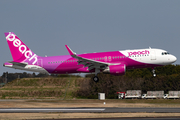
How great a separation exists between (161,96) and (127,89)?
42.8 feet

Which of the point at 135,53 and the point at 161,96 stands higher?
the point at 135,53

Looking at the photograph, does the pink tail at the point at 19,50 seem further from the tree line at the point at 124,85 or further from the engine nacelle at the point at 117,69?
the tree line at the point at 124,85

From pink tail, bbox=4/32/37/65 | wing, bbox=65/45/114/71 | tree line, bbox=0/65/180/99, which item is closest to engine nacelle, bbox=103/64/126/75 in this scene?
wing, bbox=65/45/114/71

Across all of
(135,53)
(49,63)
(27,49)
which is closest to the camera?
(135,53)

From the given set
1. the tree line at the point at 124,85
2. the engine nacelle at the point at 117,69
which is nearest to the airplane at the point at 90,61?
the engine nacelle at the point at 117,69

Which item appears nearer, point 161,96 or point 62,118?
point 62,118

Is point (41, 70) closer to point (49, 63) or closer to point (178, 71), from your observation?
point (49, 63)

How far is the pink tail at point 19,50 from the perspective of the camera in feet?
180

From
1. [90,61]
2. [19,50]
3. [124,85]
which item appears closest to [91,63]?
[90,61]

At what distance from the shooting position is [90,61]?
49.1 meters

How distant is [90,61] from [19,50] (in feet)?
49.8

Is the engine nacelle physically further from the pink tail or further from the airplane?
the pink tail

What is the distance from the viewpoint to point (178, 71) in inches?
4035

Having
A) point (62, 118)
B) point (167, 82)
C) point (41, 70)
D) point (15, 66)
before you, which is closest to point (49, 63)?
point (41, 70)
